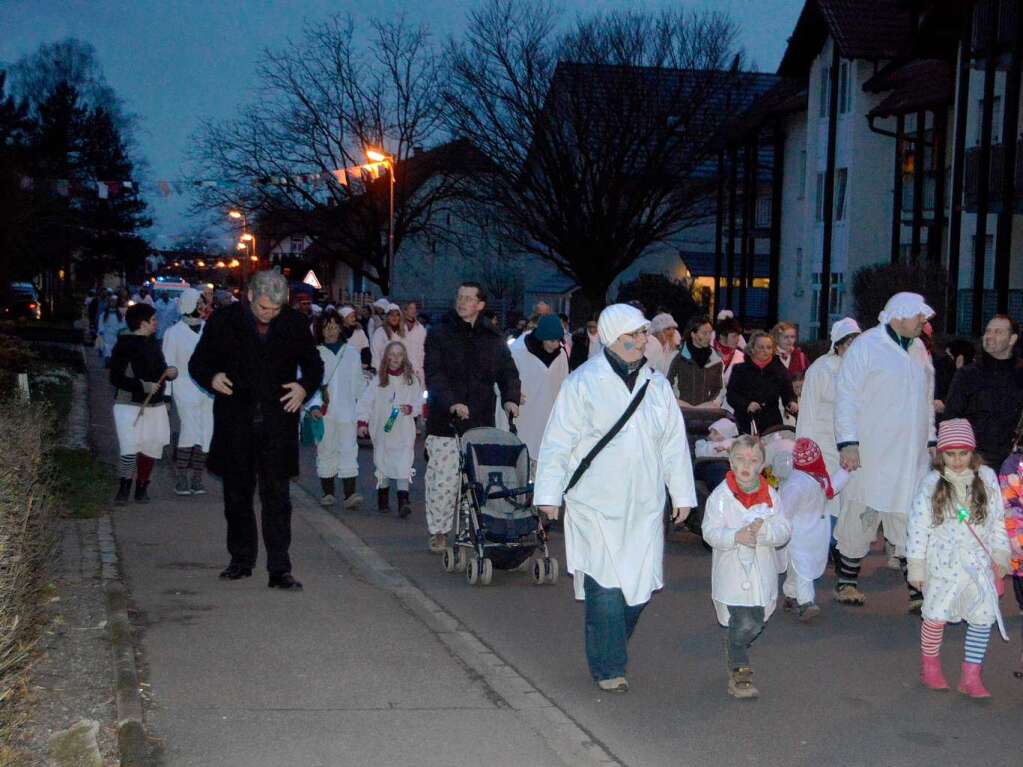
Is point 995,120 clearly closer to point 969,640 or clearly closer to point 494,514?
point 494,514

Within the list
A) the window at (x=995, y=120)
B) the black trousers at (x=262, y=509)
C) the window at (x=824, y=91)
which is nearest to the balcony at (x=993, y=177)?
the window at (x=995, y=120)

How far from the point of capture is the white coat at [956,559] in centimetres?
737

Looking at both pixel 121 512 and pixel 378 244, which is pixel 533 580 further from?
pixel 378 244

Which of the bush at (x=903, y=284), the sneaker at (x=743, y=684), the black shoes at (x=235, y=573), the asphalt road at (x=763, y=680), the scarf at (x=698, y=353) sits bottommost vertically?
the asphalt road at (x=763, y=680)

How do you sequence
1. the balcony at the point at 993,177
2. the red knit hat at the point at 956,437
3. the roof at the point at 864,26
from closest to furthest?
the red knit hat at the point at 956,437
the balcony at the point at 993,177
the roof at the point at 864,26

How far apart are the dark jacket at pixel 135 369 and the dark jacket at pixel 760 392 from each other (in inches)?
211

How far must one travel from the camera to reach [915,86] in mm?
35469

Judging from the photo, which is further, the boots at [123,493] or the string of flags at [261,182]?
the string of flags at [261,182]

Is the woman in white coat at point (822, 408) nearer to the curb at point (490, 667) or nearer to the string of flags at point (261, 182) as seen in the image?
the curb at point (490, 667)

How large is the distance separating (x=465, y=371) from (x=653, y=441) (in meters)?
4.49

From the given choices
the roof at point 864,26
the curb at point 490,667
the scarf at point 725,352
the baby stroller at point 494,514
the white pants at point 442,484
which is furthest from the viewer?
the roof at point 864,26

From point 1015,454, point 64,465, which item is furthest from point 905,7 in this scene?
point 1015,454

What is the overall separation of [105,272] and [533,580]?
94258 mm

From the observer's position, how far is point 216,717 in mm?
6457
